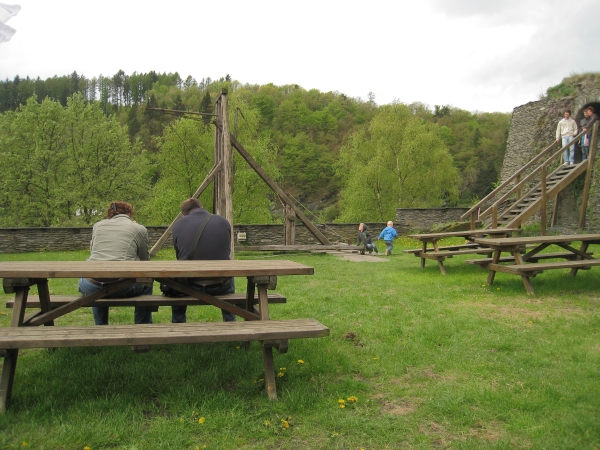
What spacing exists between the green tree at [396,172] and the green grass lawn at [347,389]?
104 ft

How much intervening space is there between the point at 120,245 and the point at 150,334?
1597mm

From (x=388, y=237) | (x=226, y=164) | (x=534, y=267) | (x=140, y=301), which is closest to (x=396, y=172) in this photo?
(x=388, y=237)

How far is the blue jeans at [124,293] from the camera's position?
4.16 meters

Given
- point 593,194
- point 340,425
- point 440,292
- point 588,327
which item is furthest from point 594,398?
point 593,194

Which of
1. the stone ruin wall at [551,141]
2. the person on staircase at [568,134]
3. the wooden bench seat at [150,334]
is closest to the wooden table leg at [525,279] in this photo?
the wooden bench seat at [150,334]

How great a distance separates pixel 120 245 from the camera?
174 inches

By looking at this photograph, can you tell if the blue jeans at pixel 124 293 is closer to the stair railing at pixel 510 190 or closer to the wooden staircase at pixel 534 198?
the stair railing at pixel 510 190

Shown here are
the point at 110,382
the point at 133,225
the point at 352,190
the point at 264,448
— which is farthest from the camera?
the point at 352,190

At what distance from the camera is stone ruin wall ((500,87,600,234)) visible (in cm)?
1425

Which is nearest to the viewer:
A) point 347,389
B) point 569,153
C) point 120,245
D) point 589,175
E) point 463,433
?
point 463,433

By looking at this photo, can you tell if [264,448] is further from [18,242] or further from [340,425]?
[18,242]

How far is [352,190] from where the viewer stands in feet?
126

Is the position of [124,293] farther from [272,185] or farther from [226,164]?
[272,185]

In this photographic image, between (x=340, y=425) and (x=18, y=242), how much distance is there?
56.3ft
